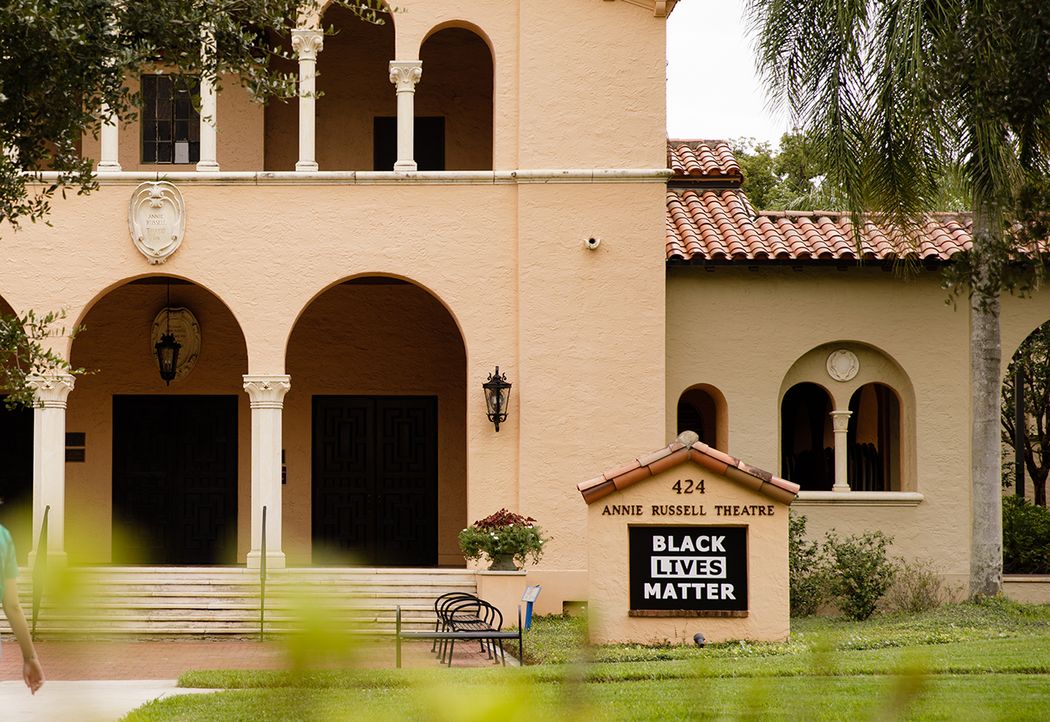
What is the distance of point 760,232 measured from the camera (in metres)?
18.7

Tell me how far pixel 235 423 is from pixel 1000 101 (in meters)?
13.2

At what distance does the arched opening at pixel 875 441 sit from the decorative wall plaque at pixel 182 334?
9301 millimetres

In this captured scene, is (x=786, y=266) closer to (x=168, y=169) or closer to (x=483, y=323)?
(x=483, y=323)

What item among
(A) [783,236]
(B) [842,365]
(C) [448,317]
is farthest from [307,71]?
(B) [842,365]

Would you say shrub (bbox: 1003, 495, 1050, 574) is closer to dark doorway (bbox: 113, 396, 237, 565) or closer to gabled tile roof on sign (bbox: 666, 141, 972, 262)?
gabled tile roof on sign (bbox: 666, 141, 972, 262)

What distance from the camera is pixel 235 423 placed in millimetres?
19609

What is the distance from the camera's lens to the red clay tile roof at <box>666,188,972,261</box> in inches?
693

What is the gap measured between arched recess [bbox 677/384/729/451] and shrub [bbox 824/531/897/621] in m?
2.19

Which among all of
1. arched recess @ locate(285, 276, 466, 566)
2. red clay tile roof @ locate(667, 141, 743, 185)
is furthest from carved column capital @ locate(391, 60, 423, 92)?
red clay tile roof @ locate(667, 141, 743, 185)

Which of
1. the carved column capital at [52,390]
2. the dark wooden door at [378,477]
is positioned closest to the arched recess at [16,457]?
the carved column capital at [52,390]

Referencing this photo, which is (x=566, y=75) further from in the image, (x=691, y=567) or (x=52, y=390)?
(x=52, y=390)

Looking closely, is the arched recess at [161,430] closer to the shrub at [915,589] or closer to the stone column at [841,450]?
the stone column at [841,450]

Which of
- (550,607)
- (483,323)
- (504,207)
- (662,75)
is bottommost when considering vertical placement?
(550,607)

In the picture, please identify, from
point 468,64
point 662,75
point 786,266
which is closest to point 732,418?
point 786,266
